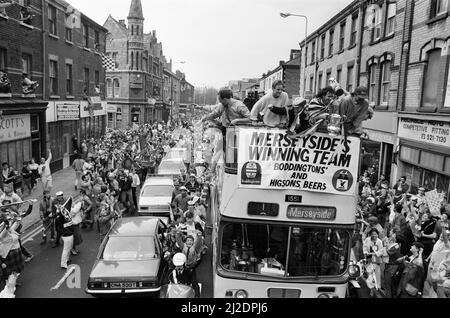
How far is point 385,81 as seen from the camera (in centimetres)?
1909

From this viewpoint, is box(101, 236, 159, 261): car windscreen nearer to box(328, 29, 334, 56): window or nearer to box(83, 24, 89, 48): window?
box(328, 29, 334, 56): window

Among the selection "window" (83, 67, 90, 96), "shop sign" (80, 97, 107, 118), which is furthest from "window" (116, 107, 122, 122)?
"window" (83, 67, 90, 96)

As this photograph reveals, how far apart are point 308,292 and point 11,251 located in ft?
21.9

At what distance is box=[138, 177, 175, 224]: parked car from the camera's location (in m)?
13.6

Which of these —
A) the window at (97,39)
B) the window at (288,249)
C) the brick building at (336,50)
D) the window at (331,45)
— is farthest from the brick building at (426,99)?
the window at (97,39)

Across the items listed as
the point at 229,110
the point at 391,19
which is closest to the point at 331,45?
the point at 391,19

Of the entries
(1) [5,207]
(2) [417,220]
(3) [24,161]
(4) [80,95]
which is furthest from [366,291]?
(4) [80,95]

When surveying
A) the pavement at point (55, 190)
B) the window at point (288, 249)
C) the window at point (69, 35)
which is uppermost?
the window at point (69, 35)

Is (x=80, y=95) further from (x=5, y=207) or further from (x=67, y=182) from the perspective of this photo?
(x=5, y=207)

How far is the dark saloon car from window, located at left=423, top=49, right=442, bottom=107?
11.3 metres

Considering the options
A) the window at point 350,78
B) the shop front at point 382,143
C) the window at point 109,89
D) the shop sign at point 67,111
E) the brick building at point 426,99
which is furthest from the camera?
the window at point 109,89

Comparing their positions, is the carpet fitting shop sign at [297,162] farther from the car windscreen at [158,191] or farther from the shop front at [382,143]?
the shop front at [382,143]

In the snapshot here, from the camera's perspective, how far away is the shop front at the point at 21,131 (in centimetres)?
1744

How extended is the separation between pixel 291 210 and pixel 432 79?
11722 millimetres
